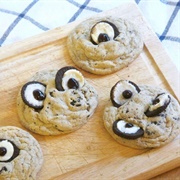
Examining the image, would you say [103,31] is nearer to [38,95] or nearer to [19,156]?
[38,95]

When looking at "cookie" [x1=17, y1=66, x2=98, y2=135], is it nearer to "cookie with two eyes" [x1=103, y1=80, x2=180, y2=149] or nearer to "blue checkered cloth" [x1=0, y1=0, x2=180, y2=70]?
"cookie with two eyes" [x1=103, y1=80, x2=180, y2=149]

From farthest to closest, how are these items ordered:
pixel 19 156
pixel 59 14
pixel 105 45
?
pixel 59 14 → pixel 105 45 → pixel 19 156

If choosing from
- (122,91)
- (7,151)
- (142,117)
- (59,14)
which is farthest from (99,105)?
(59,14)

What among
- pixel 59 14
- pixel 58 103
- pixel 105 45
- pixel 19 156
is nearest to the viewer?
pixel 19 156

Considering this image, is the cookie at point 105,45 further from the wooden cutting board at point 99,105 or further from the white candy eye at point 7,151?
the white candy eye at point 7,151

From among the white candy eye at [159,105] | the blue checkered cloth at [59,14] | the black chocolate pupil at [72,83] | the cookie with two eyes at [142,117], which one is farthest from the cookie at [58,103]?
the blue checkered cloth at [59,14]

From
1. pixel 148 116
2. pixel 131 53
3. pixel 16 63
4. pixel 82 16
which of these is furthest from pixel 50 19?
pixel 148 116

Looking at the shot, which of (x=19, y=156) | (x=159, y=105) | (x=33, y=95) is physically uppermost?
(x=159, y=105)
